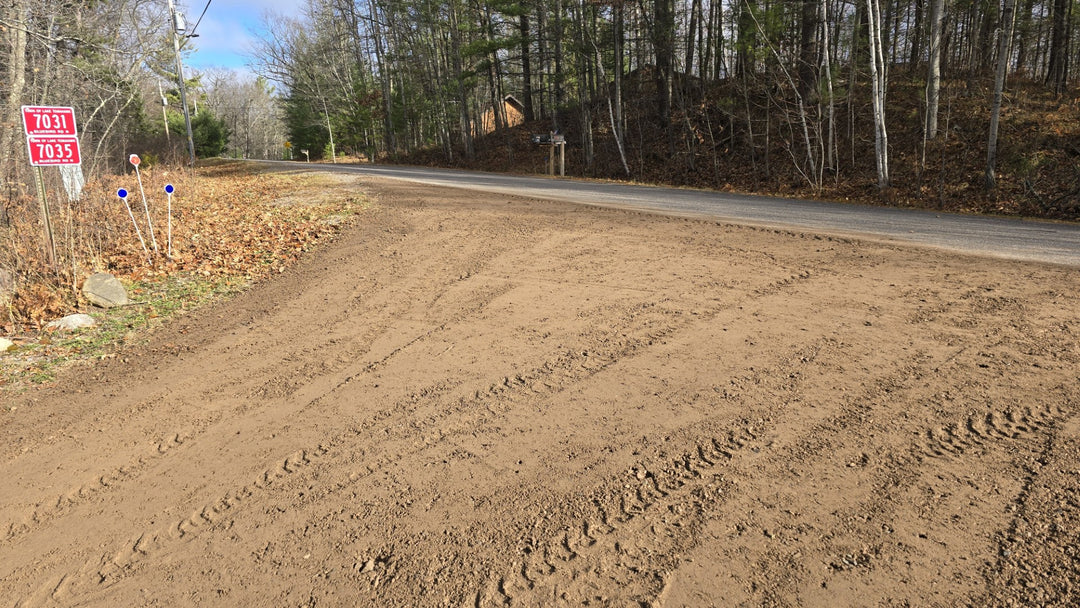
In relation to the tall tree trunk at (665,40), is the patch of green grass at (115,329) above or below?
below

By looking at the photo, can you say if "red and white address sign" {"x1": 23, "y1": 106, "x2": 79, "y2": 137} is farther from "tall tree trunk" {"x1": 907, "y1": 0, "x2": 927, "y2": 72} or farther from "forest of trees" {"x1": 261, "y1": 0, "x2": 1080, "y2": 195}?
"tall tree trunk" {"x1": 907, "y1": 0, "x2": 927, "y2": 72}

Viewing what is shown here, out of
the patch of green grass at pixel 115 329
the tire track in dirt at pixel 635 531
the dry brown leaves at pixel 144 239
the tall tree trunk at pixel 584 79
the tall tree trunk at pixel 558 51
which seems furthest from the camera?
the tall tree trunk at pixel 558 51

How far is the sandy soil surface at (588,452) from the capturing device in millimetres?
2693

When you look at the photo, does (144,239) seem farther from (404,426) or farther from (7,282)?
(404,426)

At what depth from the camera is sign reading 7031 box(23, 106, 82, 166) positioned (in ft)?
24.4

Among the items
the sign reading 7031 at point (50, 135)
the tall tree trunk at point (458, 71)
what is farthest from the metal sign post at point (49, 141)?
the tall tree trunk at point (458, 71)

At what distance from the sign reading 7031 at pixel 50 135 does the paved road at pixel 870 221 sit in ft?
27.7

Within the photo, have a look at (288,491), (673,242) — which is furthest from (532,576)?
(673,242)

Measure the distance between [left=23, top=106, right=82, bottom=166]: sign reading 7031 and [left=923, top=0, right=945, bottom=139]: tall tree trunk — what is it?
17777mm

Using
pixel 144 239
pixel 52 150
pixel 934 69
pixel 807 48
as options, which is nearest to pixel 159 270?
pixel 144 239

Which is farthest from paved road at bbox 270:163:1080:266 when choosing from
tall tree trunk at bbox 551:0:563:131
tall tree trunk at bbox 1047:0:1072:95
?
tall tree trunk at bbox 551:0:563:131

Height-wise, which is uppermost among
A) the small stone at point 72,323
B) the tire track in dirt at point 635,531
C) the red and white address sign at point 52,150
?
the red and white address sign at point 52,150

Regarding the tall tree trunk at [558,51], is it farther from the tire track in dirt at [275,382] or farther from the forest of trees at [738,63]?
the tire track in dirt at [275,382]

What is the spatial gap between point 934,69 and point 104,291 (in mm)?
18868
